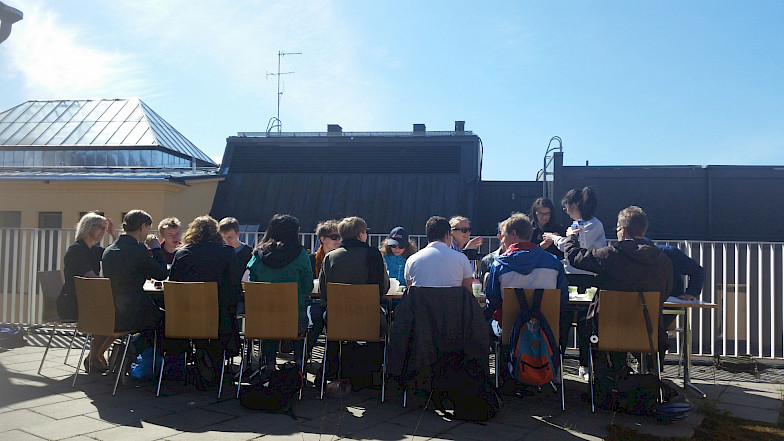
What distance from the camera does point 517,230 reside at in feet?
15.0

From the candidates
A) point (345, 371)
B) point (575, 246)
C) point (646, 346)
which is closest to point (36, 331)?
point (345, 371)

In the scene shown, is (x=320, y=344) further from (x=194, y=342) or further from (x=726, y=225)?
(x=726, y=225)

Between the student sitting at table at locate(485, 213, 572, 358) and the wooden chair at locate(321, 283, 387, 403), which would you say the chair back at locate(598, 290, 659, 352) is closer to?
the student sitting at table at locate(485, 213, 572, 358)

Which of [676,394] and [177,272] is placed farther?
[177,272]

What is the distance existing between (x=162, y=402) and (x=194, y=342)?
0.59 meters

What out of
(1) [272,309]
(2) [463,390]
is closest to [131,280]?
(1) [272,309]

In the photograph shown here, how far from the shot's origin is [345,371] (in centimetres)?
484

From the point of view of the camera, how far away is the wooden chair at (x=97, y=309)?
4758 mm

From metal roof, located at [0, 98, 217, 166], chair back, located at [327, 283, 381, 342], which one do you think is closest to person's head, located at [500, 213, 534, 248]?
chair back, located at [327, 283, 381, 342]

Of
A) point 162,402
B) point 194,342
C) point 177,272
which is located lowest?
point 162,402

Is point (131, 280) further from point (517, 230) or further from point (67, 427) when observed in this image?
point (517, 230)

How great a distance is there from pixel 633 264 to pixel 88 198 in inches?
569

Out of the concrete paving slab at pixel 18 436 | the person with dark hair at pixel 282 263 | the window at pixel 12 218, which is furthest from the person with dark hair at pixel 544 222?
the window at pixel 12 218

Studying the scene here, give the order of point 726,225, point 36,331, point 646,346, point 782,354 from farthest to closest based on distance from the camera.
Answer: point 726,225 → point 36,331 → point 782,354 → point 646,346
